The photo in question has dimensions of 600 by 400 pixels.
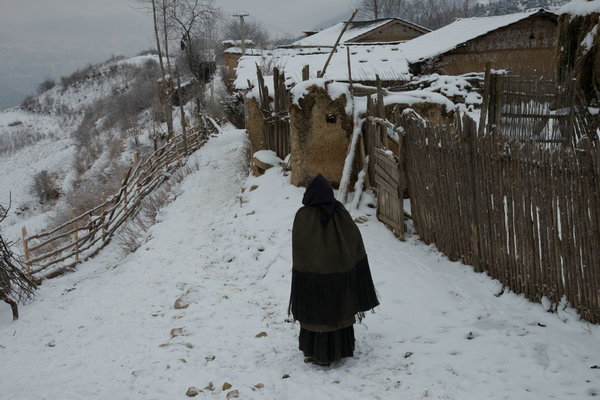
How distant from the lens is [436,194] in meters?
5.84

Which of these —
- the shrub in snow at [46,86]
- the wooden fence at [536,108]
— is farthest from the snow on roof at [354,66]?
the shrub in snow at [46,86]

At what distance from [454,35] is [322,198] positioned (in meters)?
17.2

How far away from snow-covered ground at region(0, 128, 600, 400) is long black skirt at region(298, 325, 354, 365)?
0.36ft

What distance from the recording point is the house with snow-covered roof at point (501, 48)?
56.6 ft

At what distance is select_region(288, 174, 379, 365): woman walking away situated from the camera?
4.01 metres

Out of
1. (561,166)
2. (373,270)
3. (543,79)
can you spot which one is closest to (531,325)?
(561,166)

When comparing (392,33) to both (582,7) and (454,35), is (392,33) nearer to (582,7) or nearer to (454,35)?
(454,35)

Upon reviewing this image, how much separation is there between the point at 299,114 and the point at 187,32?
66.6ft

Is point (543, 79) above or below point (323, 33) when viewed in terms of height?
below

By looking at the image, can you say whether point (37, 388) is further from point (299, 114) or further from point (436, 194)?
point (299, 114)

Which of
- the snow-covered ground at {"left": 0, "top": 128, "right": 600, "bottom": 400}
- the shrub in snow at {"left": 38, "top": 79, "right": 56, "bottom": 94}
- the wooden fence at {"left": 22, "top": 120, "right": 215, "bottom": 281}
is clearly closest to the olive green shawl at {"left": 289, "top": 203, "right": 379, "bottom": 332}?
the snow-covered ground at {"left": 0, "top": 128, "right": 600, "bottom": 400}

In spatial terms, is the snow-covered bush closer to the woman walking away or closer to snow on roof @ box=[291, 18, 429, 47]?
snow on roof @ box=[291, 18, 429, 47]

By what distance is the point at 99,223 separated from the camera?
1297cm

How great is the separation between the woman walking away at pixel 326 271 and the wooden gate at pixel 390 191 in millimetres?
2614
